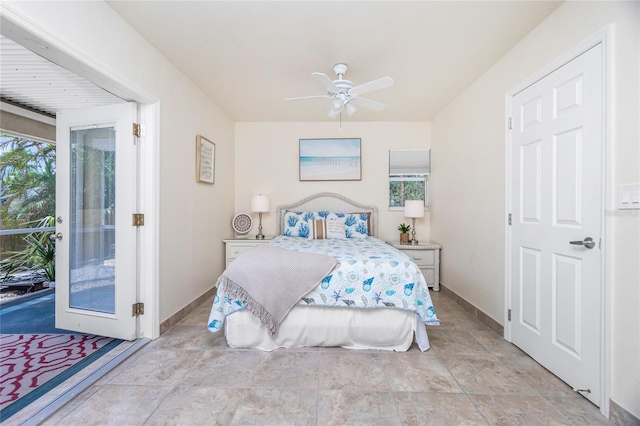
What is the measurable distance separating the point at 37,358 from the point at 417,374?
2.85m

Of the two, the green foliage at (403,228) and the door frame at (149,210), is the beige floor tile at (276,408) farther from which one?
the green foliage at (403,228)

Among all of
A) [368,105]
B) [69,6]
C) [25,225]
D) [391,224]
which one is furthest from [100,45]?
[391,224]

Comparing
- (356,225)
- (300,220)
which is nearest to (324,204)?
(300,220)

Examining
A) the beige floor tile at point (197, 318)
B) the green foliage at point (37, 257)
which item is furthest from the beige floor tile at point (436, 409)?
the green foliage at point (37, 257)

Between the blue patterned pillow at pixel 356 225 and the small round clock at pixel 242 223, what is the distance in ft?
Result: 5.11

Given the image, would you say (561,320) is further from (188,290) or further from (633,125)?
(188,290)

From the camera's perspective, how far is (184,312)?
2.84 meters

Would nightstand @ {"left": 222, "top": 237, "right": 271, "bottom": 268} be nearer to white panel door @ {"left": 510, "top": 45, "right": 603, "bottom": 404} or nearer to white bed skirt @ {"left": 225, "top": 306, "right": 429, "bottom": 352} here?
white bed skirt @ {"left": 225, "top": 306, "right": 429, "bottom": 352}

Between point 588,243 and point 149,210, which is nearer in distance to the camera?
point 588,243

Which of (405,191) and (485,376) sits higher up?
(405,191)

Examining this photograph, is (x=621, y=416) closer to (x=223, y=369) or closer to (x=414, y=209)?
(x=223, y=369)

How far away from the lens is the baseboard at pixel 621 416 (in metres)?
1.35

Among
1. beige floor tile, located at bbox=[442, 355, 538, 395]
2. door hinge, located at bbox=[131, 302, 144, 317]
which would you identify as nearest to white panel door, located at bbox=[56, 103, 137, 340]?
door hinge, located at bbox=[131, 302, 144, 317]

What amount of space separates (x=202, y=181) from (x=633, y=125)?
11.8 feet
